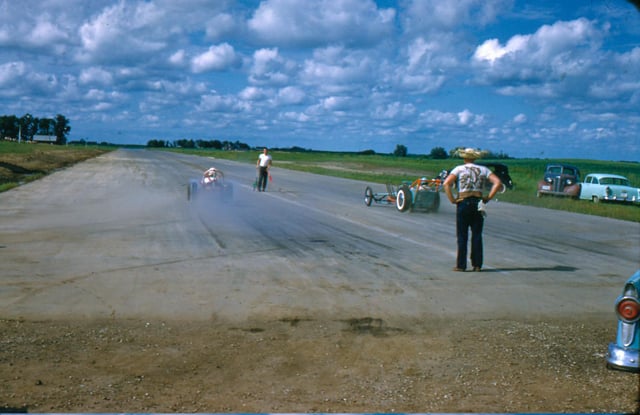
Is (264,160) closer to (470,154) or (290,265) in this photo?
(290,265)

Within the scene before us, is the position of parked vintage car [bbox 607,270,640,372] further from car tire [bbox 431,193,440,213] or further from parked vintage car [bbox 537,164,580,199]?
parked vintage car [bbox 537,164,580,199]

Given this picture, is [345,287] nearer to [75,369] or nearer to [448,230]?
[75,369]

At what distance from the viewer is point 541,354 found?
5.91 meters

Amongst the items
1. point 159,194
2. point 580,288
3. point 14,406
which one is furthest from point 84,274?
point 159,194

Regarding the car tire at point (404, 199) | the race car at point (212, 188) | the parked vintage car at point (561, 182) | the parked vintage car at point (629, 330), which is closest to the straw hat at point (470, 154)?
the parked vintage car at point (629, 330)

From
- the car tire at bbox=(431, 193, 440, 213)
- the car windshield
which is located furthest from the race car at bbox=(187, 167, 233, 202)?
the car windshield

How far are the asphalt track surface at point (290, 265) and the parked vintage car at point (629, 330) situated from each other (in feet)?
8.19

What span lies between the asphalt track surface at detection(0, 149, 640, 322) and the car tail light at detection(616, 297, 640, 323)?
103 inches

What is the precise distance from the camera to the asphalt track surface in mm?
7602

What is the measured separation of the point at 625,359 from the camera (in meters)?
4.82

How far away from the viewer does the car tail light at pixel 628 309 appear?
466cm

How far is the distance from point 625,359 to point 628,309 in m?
0.41

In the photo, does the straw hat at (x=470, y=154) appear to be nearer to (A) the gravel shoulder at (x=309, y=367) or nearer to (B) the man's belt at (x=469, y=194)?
(B) the man's belt at (x=469, y=194)

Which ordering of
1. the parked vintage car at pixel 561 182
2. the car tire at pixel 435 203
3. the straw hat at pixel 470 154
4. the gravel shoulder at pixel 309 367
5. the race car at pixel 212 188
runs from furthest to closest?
the parked vintage car at pixel 561 182, the race car at pixel 212 188, the car tire at pixel 435 203, the straw hat at pixel 470 154, the gravel shoulder at pixel 309 367
